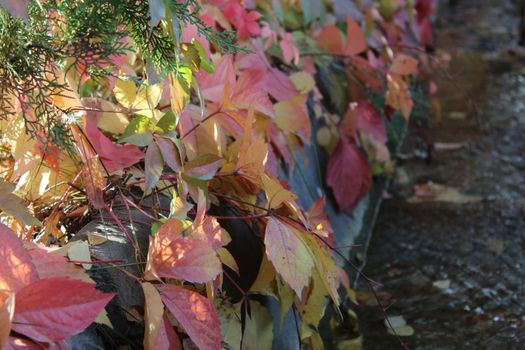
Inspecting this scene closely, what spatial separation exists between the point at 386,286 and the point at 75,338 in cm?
131

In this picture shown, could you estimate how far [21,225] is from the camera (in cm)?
120

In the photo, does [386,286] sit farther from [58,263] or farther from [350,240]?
[58,263]

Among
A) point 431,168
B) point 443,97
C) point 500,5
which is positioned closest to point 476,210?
point 431,168

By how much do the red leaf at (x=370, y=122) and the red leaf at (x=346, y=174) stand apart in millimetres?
66

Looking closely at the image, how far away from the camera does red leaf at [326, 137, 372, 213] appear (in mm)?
2250

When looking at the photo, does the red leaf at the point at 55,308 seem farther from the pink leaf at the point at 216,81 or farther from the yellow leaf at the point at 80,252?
the pink leaf at the point at 216,81

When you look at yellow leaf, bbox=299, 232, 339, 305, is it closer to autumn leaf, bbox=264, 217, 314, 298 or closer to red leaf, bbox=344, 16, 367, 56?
autumn leaf, bbox=264, 217, 314, 298

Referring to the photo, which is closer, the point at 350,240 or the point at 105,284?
the point at 105,284

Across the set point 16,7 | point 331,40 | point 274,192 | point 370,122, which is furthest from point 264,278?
point 331,40

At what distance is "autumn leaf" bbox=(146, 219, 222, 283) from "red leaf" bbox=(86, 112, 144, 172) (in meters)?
0.25

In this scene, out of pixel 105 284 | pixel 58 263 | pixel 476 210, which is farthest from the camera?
pixel 476 210

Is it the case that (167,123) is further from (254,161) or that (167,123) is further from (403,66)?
(403,66)

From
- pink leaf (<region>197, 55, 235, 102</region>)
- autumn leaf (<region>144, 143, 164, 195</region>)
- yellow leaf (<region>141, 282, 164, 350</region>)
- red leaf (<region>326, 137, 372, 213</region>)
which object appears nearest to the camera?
yellow leaf (<region>141, 282, 164, 350</region>)

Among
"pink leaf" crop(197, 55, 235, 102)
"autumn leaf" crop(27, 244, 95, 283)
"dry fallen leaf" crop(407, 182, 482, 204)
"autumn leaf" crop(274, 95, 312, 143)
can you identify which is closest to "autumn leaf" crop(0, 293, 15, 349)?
"autumn leaf" crop(27, 244, 95, 283)
